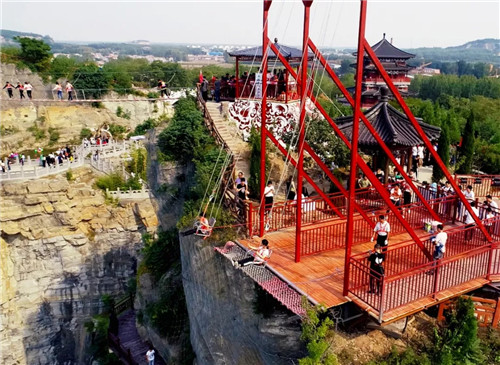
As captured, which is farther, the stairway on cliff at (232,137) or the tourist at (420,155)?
the tourist at (420,155)

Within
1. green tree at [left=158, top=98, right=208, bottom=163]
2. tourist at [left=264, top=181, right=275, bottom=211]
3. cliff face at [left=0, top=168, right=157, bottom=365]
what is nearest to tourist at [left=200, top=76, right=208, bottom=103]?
green tree at [left=158, top=98, right=208, bottom=163]

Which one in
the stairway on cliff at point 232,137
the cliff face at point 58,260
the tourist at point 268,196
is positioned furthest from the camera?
the cliff face at point 58,260

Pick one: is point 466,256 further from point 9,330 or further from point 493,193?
point 9,330

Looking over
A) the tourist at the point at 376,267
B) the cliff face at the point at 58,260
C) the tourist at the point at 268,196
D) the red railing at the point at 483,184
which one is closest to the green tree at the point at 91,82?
the cliff face at the point at 58,260

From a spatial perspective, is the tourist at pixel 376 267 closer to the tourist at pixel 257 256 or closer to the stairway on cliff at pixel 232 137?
the tourist at pixel 257 256

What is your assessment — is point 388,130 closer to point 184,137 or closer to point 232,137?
point 232,137
